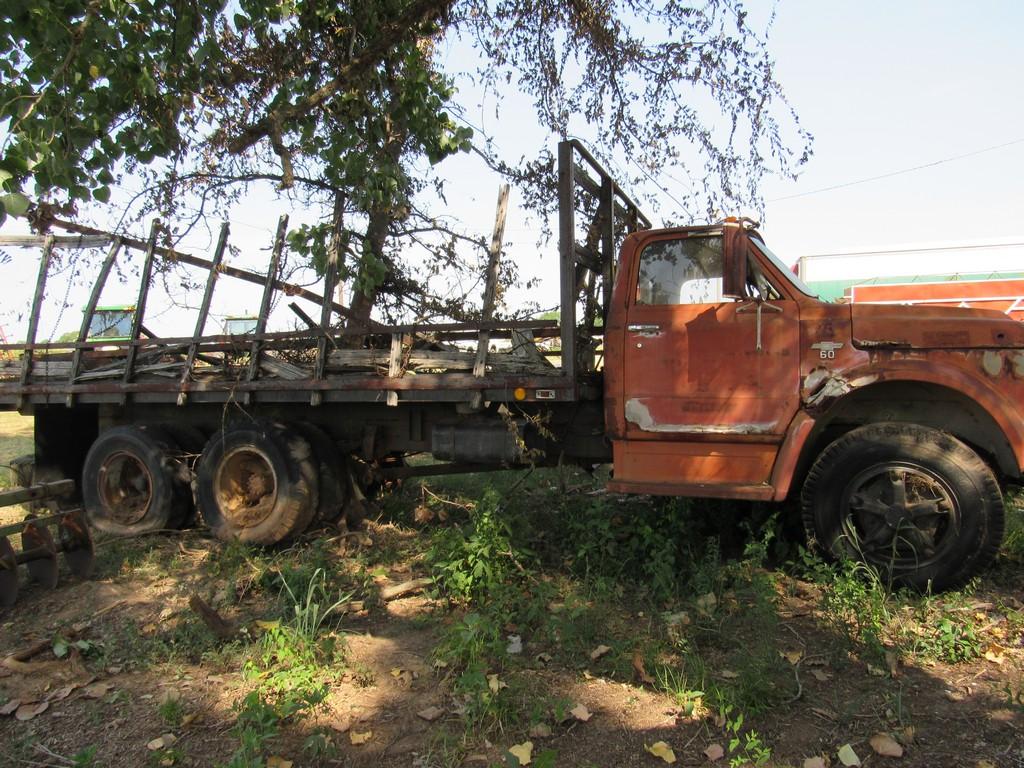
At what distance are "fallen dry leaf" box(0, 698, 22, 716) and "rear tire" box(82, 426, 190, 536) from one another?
273 cm

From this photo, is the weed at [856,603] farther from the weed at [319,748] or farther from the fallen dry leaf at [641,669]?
the weed at [319,748]

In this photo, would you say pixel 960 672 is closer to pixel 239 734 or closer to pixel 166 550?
pixel 239 734

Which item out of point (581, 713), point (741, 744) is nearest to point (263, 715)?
point (581, 713)

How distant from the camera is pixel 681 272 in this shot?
4.65 meters

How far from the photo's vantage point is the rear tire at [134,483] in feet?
19.4

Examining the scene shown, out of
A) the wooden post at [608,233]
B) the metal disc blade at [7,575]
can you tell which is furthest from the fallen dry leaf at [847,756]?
the metal disc blade at [7,575]

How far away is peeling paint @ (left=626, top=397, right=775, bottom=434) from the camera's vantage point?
170 inches

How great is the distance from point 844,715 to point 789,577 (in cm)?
163

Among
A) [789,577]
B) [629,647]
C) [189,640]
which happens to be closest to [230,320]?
[189,640]

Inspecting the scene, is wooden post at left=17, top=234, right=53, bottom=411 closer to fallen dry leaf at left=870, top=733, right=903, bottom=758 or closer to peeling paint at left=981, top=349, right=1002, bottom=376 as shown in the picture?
fallen dry leaf at left=870, top=733, right=903, bottom=758

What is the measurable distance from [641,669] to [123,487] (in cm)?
507

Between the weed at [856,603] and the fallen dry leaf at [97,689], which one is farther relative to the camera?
the weed at [856,603]

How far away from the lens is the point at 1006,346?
3996 millimetres

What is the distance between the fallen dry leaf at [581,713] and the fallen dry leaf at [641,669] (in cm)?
38
